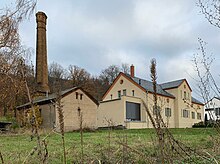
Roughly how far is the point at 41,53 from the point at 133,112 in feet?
47.7

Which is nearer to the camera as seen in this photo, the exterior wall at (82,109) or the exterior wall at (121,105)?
the exterior wall at (82,109)

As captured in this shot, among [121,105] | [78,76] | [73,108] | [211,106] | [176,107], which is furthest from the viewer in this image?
[78,76]

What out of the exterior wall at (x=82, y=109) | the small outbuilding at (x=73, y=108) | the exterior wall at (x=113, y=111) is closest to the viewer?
the small outbuilding at (x=73, y=108)

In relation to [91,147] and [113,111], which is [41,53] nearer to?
[113,111]

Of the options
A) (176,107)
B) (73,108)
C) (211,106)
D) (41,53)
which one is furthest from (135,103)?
(211,106)

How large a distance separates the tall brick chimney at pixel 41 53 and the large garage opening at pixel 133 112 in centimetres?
1055

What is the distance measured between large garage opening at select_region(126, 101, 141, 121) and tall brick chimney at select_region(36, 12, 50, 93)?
10.5 meters

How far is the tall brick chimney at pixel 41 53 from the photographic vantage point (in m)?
37.9

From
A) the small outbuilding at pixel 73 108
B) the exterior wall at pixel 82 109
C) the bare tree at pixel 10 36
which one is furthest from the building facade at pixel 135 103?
the bare tree at pixel 10 36

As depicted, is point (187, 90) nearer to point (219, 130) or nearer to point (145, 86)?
point (145, 86)

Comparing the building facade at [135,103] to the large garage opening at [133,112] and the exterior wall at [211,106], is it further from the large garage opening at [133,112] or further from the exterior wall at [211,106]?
the exterior wall at [211,106]

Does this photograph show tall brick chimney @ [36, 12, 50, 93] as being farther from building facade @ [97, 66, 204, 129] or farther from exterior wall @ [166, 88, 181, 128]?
exterior wall @ [166, 88, 181, 128]

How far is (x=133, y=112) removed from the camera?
35.3 metres

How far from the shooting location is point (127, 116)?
34.3 m
